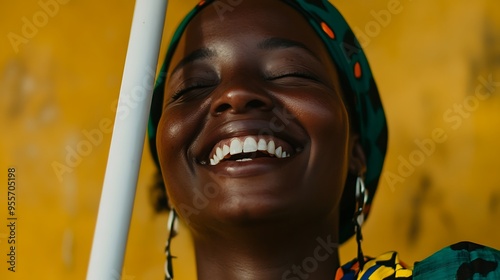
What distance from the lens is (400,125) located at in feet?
5.88

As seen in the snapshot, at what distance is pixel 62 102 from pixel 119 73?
5.4 inches

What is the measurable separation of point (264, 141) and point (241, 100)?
6cm

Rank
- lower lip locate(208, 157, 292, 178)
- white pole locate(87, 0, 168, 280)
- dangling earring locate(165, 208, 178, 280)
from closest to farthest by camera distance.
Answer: white pole locate(87, 0, 168, 280) → lower lip locate(208, 157, 292, 178) → dangling earring locate(165, 208, 178, 280)

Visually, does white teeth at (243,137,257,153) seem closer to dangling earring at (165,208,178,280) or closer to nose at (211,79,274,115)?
nose at (211,79,274,115)

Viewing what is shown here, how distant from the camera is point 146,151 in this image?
188 centimetres

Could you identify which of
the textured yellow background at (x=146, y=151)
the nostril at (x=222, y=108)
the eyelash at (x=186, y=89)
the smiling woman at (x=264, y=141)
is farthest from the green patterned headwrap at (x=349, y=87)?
the textured yellow background at (x=146, y=151)

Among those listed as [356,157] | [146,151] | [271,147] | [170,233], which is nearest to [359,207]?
[356,157]

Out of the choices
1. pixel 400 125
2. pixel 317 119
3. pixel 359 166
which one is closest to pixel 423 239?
pixel 400 125

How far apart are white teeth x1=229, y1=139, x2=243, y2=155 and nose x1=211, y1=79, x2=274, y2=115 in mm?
42

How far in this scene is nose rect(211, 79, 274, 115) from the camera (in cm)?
119

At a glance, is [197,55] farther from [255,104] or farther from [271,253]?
[271,253]

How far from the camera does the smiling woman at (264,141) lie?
118 cm

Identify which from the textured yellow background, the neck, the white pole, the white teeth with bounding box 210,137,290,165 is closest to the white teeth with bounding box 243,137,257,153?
the white teeth with bounding box 210,137,290,165

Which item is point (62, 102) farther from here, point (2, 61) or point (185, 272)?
point (185, 272)
